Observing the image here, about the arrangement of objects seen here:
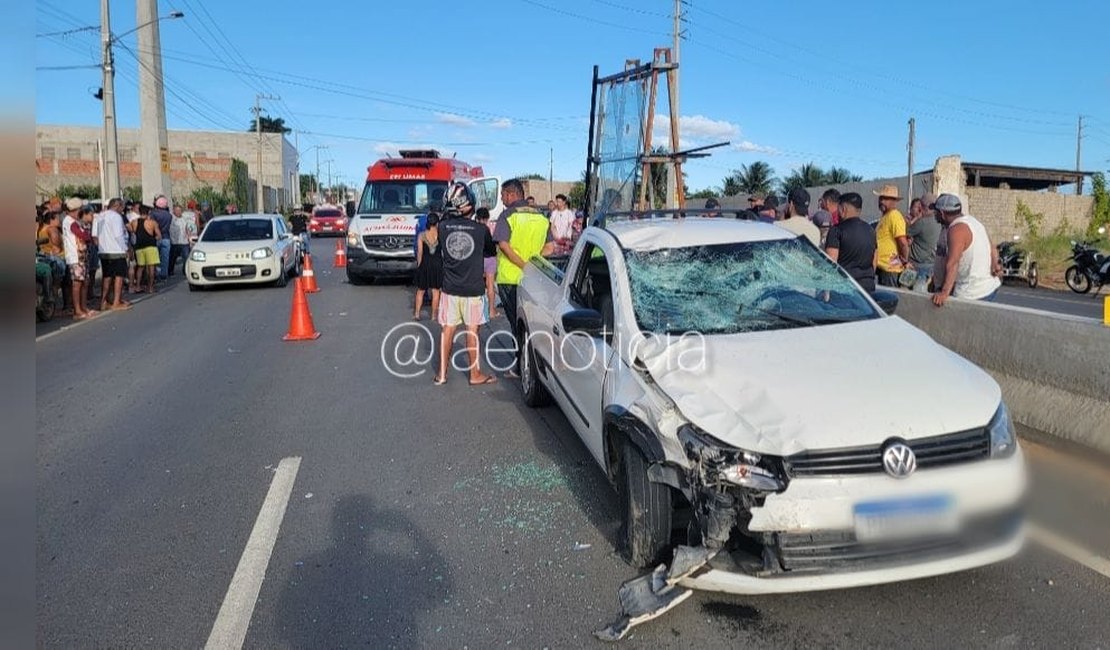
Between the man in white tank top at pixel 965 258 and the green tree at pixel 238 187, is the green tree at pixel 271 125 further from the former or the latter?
the man in white tank top at pixel 965 258

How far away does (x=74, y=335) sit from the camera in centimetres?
1112

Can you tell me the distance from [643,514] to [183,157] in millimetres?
69175

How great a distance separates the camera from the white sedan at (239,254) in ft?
52.2

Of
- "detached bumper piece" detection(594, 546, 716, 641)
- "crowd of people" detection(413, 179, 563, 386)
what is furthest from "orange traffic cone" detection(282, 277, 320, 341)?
"detached bumper piece" detection(594, 546, 716, 641)

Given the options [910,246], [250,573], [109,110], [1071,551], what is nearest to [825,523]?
[1071,551]

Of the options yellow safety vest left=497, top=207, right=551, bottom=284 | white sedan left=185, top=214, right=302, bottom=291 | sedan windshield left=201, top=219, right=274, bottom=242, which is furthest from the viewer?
sedan windshield left=201, top=219, right=274, bottom=242

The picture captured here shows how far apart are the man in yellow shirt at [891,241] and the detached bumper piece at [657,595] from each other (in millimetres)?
6102

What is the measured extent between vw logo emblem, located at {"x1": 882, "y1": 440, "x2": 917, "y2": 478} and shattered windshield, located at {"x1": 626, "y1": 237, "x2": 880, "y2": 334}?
1233 mm

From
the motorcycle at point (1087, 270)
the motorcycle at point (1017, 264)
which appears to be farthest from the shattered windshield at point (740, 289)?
the motorcycle at point (1017, 264)

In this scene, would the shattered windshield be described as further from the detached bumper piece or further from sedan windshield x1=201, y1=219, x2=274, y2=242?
sedan windshield x1=201, y1=219, x2=274, y2=242

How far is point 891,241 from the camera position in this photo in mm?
8656

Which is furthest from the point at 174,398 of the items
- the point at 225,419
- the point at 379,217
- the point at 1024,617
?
the point at 379,217

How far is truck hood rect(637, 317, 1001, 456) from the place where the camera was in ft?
10.6

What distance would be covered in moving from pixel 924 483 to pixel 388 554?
8.41 ft
